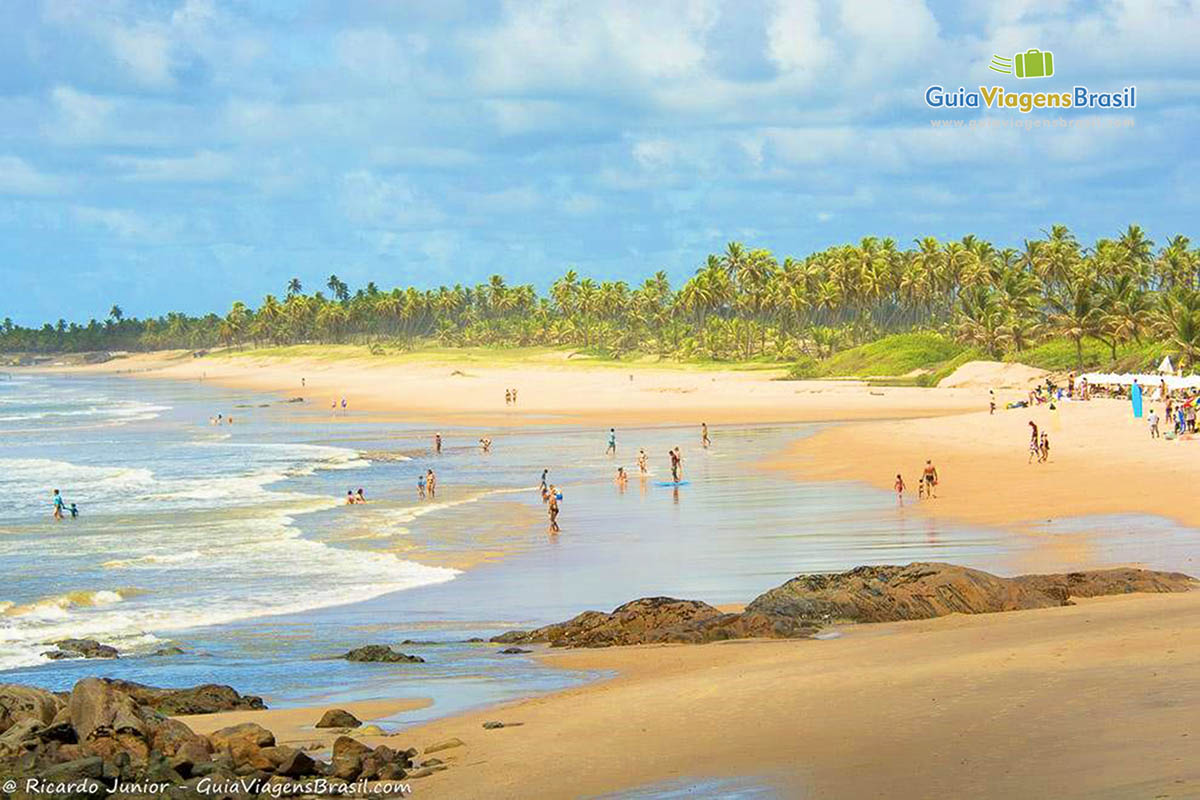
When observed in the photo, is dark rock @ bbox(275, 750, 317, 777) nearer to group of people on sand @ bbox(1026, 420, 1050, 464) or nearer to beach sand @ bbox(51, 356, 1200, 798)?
beach sand @ bbox(51, 356, 1200, 798)

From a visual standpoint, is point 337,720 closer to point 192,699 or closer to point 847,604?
point 192,699

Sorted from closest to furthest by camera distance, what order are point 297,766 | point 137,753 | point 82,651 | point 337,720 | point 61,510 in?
point 297,766 → point 137,753 → point 337,720 → point 82,651 → point 61,510

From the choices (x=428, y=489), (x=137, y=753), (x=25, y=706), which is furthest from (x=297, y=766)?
(x=428, y=489)

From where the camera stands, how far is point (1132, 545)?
2670 centimetres

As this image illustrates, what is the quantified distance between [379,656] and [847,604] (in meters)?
6.82

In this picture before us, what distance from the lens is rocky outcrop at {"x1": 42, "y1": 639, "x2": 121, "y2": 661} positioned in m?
21.0

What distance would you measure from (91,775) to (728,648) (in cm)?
942

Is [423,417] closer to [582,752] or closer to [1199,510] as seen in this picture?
[1199,510]

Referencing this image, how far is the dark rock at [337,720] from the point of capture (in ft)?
47.3

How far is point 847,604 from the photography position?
65.5 ft

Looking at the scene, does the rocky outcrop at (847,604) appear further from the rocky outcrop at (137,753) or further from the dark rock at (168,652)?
the rocky outcrop at (137,753)

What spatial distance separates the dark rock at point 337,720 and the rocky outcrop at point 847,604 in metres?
5.63

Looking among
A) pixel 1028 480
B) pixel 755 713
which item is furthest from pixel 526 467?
pixel 755 713

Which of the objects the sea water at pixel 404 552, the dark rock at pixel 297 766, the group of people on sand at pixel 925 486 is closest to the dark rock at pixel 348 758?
the dark rock at pixel 297 766
